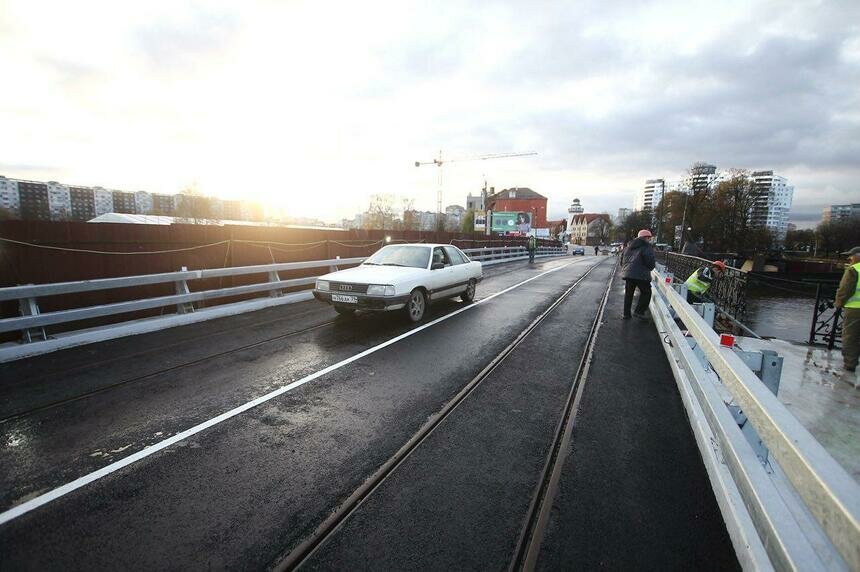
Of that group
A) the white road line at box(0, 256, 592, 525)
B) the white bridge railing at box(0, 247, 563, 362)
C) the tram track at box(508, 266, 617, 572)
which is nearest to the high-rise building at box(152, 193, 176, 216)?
the white bridge railing at box(0, 247, 563, 362)

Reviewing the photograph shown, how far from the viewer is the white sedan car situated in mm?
7086

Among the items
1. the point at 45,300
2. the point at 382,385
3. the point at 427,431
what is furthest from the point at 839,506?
the point at 45,300

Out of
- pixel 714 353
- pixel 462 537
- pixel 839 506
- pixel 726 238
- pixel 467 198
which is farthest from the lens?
pixel 467 198

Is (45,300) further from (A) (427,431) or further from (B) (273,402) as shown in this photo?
(A) (427,431)

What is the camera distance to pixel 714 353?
297 centimetres

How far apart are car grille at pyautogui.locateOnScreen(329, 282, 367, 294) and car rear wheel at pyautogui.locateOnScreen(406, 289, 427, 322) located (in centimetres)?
98

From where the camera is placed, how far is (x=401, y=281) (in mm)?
7324

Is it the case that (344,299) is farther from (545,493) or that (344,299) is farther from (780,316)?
(780,316)

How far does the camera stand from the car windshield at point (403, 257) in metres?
8.51

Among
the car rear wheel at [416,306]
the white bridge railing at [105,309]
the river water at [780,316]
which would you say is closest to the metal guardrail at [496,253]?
the car rear wheel at [416,306]

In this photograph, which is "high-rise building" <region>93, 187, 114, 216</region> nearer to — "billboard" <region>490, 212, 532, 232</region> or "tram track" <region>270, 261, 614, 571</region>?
"billboard" <region>490, 212, 532, 232</region>

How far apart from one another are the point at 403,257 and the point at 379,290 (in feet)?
6.08

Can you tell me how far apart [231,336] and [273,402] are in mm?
3024

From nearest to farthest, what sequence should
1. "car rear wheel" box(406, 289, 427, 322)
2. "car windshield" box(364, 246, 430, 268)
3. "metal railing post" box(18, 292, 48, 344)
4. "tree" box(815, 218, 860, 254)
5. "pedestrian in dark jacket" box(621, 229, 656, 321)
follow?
"metal railing post" box(18, 292, 48, 344) < "car rear wheel" box(406, 289, 427, 322) < "pedestrian in dark jacket" box(621, 229, 656, 321) < "car windshield" box(364, 246, 430, 268) < "tree" box(815, 218, 860, 254)
